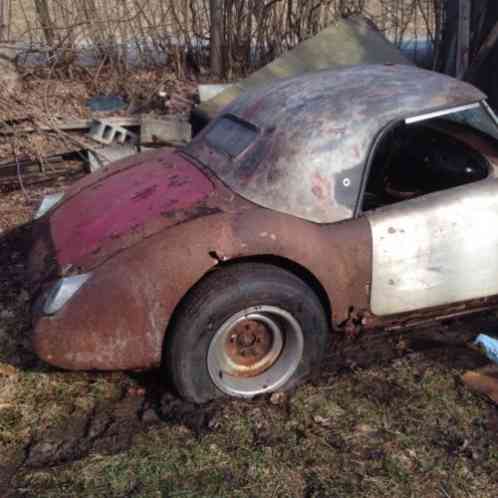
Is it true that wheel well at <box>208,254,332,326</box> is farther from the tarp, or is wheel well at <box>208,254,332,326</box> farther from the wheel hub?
the tarp

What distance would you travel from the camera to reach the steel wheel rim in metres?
2.84

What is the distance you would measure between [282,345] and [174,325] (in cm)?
61

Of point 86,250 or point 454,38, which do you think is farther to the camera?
point 454,38

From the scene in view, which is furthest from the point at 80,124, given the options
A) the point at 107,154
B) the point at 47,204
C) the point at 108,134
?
the point at 47,204

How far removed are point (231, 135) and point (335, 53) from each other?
11.9 feet

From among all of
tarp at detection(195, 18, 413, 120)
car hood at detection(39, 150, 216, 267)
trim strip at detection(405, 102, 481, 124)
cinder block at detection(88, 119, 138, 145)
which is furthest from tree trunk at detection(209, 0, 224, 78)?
trim strip at detection(405, 102, 481, 124)

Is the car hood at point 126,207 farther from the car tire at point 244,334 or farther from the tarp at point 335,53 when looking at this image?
the tarp at point 335,53

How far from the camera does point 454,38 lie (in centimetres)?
721

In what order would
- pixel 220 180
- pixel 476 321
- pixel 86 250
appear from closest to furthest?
pixel 86 250 < pixel 220 180 < pixel 476 321

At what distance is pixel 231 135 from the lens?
3.40m

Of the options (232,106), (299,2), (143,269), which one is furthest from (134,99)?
(143,269)

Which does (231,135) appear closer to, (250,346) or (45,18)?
(250,346)

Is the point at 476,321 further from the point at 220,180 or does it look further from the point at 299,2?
the point at 299,2

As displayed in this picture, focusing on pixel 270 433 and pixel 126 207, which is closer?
pixel 270 433
